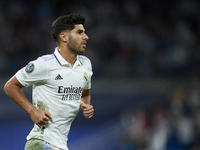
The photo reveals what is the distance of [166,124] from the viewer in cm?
782

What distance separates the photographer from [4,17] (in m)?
10.1

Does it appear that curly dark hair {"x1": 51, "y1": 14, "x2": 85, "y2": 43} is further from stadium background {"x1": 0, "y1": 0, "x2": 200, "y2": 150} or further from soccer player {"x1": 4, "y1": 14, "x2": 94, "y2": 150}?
stadium background {"x1": 0, "y1": 0, "x2": 200, "y2": 150}

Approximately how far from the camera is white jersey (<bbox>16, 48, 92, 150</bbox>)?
10.3ft

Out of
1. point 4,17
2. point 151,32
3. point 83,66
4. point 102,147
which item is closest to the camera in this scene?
point 83,66

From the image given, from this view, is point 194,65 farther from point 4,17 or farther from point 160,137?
point 4,17

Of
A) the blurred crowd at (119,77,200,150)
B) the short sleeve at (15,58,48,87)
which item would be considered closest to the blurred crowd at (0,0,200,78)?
the blurred crowd at (119,77,200,150)

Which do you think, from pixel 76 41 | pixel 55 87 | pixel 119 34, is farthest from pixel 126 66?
pixel 55 87

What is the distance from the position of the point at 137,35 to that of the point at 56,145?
7994mm

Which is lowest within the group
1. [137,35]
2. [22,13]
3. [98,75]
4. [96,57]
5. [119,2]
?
[98,75]

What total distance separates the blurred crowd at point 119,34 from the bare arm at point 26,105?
18.7 ft

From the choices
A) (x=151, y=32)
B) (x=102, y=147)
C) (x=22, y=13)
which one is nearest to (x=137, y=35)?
(x=151, y=32)

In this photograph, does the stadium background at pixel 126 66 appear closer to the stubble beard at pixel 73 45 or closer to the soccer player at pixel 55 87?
the soccer player at pixel 55 87

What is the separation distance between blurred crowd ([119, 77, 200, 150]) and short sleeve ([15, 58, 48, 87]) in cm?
470

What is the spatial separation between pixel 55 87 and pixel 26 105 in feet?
1.16
